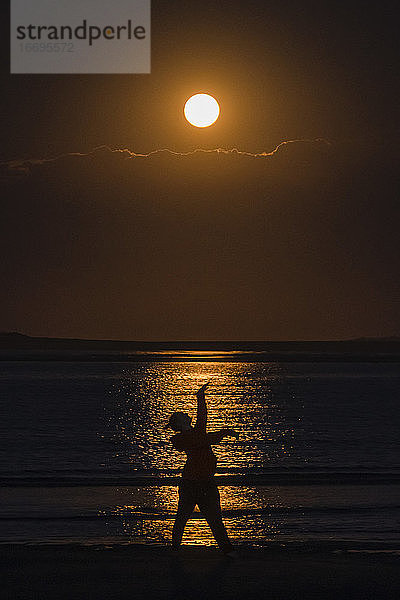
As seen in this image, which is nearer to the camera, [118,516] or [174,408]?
[118,516]

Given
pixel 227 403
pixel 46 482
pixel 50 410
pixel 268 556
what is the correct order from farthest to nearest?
pixel 227 403 → pixel 50 410 → pixel 46 482 → pixel 268 556

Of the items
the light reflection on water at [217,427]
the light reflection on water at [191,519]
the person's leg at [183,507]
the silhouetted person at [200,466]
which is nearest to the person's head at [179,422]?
the silhouetted person at [200,466]

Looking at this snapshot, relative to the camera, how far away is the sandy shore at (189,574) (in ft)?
35.4

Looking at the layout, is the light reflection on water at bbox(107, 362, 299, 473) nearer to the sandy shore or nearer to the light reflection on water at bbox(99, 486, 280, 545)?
the light reflection on water at bbox(99, 486, 280, 545)

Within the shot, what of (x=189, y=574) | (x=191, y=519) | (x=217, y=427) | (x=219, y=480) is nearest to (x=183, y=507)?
(x=189, y=574)

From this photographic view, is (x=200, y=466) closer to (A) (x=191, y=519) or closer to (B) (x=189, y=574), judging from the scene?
(B) (x=189, y=574)

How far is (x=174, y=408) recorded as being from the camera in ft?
204

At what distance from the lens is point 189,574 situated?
11.7 m

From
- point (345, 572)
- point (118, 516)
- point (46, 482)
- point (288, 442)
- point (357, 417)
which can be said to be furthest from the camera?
point (357, 417)

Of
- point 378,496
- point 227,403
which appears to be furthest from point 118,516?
point 227,403

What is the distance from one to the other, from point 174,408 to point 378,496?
1641 inches

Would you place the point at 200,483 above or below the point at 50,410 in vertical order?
above

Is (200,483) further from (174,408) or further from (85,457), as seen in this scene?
(174,408)

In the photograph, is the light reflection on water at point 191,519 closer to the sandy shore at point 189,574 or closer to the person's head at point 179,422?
the sandy shore at point 189,574
